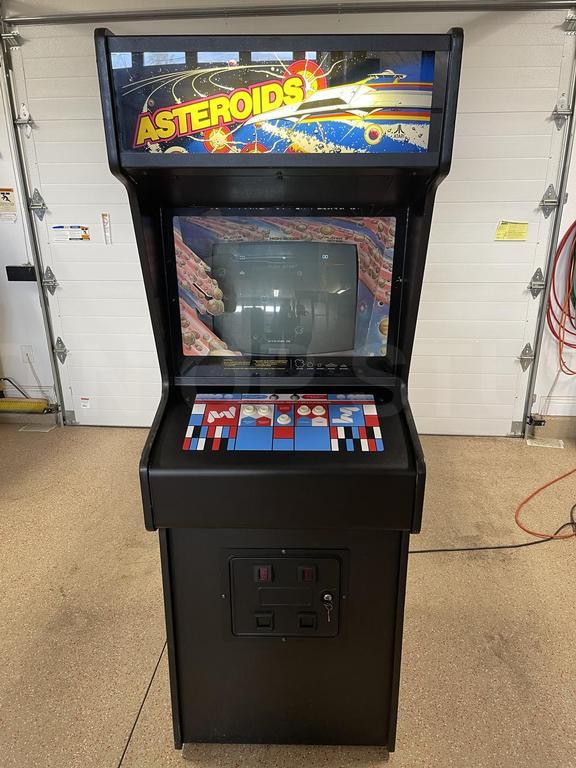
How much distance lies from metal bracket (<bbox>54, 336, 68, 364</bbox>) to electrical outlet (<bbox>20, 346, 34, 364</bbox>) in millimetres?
189

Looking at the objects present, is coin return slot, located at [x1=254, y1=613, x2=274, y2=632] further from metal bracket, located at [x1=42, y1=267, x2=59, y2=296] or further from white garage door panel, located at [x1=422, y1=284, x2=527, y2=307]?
A: metal bracket, located at [x1=42, y1=267, x2=59, y2=296]

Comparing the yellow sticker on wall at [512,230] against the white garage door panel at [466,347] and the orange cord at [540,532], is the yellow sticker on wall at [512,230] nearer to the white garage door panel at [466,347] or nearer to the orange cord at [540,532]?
the white garage door panel at [466,347]

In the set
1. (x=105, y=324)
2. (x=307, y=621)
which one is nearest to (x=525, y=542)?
(x=307, y=621)

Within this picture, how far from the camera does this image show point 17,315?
3.55m

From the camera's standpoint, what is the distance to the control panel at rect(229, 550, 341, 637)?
1309 mm

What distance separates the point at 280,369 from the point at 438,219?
88.6 inches

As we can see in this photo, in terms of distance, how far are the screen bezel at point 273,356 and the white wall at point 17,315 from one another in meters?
2.58

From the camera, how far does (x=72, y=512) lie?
2711 mm

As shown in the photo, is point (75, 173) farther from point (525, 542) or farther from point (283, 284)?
point (525, 542)

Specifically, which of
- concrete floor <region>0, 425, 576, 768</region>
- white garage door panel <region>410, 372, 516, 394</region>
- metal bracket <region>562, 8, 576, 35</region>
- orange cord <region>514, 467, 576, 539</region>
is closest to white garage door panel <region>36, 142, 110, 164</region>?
concrete floor <region>0, 425, 576, 768</region>

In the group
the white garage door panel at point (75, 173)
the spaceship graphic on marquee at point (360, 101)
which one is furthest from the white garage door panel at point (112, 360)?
the spaceship graphic on marquee at point (360, 101)

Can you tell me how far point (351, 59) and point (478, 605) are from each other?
1.97 metres

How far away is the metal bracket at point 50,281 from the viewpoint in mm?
3420

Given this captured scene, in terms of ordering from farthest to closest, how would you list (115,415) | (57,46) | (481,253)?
(115,415) → (481,253) → (57,46)
